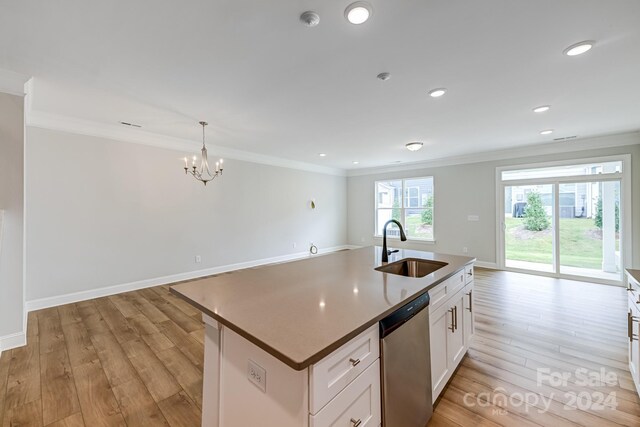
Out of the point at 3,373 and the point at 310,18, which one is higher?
the point at 310,18

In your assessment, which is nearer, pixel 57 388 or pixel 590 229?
pixel 57 388

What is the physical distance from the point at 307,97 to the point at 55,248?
12.8ft

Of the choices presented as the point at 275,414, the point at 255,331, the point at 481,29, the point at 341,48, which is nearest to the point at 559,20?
the point at 481,29

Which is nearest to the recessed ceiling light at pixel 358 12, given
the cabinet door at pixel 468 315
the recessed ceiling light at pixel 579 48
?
the recessed ceiling light at pixel 579 48

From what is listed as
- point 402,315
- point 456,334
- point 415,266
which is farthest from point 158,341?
point 456,334

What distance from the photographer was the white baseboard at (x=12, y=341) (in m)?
2.36

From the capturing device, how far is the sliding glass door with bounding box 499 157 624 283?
4.39m

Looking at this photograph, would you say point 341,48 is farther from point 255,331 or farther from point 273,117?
point 255,331

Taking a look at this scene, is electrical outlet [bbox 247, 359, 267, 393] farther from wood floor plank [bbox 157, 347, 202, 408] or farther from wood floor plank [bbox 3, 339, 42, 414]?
wood floor plank [bbox 3, 339, 42, 414]

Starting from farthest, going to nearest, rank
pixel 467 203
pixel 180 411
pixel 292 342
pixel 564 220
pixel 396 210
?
1. pixel 396 210
2. pixel 467 203
3. pixel 564 220
4. pixel 180 411
5. pixel 292 342

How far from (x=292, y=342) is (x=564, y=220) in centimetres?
610

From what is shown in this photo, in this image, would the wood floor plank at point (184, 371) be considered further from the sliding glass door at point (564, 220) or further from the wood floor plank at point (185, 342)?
the sliding glass door at point (564, 220)

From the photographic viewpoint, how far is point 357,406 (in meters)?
1.03

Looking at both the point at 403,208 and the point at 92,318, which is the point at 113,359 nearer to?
the point at 92,318
